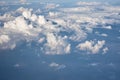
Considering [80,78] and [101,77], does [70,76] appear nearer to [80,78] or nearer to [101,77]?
[80,78]

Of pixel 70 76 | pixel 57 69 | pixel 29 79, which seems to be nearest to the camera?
pixel 29 79

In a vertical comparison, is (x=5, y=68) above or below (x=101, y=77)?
above

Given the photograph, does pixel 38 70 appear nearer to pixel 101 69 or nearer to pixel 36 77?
pixel 36 77

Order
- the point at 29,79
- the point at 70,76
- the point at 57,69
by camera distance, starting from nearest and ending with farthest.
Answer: the point at 29,79 < the point at 70,76 < the point at 57,69

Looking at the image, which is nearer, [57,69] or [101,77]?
[101,77]

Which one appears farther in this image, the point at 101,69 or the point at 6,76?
the point at 101,69

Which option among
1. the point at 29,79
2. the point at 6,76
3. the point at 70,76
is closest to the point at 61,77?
the point at 70,76

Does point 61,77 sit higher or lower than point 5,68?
lower

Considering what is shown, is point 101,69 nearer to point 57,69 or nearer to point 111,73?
point 111,73

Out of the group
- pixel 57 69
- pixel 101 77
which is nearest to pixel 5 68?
pixel 57 69
